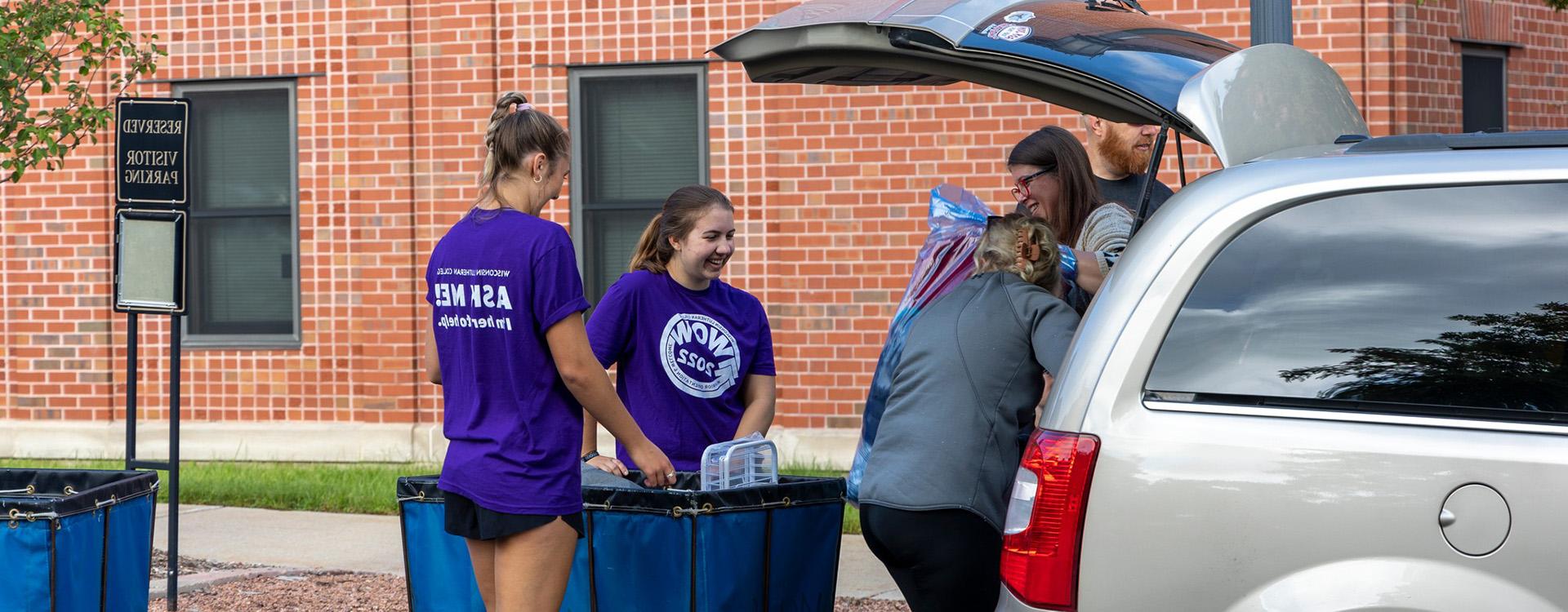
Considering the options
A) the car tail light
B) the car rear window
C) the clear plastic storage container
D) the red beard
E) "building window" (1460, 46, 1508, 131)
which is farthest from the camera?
"building window" (1460, 46, 1508, 131)

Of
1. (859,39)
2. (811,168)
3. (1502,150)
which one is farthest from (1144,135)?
(811,168)

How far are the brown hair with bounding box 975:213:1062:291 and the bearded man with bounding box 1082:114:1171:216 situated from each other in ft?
4.17

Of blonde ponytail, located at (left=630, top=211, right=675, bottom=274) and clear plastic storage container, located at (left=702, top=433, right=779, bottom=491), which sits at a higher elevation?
blonde ponytail, located at (left=630, top=211, right=675, bottom=274)

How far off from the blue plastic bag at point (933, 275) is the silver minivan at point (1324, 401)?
1.10 meters

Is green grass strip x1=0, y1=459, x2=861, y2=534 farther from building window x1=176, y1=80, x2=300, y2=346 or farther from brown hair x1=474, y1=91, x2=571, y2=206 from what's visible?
brown hair x1=474, y1=91, x2=571, y2=206

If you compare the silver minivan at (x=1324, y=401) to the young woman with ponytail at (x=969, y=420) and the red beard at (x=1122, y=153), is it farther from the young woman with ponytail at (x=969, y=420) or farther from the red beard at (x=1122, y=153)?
the red beard at (x=1122, y=153)

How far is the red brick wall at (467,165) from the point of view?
1013 cm

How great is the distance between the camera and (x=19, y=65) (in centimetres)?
766

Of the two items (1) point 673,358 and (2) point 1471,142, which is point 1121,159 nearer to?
(1) point 673,358

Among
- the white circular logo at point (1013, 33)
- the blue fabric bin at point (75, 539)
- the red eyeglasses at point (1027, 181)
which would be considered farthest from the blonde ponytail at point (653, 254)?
the blue fabric bin at point (75, 539)

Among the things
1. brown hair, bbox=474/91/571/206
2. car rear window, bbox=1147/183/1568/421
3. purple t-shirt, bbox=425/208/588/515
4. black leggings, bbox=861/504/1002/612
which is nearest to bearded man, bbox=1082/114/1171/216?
black leggings, bbox=861/504/1002/612

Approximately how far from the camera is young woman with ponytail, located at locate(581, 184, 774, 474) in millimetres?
5105

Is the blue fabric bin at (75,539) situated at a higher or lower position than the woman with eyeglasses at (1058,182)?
lower

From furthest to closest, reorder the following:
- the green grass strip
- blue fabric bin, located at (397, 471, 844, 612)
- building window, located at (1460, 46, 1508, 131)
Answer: building window, located at (1460, 46, 1508, 131), the green grass strip, blue fabric bin, located at (397, 471, 844, 612)
